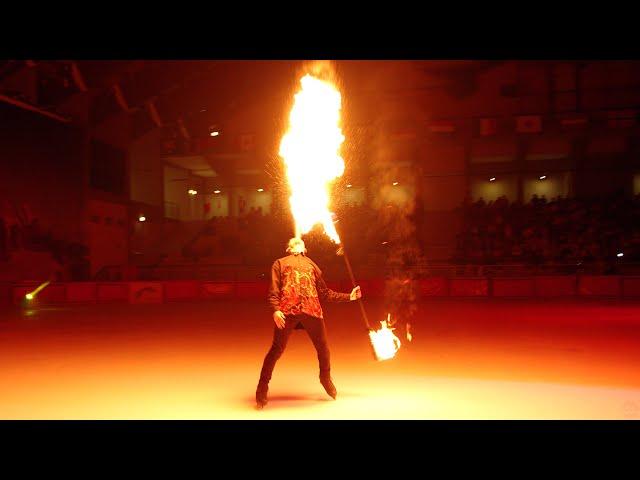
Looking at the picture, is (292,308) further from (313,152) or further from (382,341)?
(313,152)

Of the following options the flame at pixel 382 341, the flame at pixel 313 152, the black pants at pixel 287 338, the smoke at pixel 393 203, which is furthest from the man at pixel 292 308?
the smoke at pixel 393 203

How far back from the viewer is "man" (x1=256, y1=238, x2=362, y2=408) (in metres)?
6.11

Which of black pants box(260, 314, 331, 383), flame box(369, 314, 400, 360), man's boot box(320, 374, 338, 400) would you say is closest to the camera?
black pants box(260, 314, 331, 383)

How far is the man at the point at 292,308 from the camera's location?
611 cm

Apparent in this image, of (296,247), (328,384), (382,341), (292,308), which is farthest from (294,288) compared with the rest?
(382,341)

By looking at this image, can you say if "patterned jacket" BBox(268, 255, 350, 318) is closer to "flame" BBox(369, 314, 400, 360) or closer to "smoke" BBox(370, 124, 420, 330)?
"flame" BBox(369, 314, 400, 360)

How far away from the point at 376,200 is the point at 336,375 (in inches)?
868

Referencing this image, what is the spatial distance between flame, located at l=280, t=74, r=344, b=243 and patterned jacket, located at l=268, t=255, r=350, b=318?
0.59 m

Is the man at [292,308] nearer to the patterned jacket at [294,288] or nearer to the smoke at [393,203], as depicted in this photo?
the patterned jacket at [294,288]

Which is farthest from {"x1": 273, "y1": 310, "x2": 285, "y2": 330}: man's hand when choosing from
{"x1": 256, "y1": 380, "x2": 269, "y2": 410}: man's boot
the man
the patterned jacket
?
{"x1": 256, "y1": 380, "x2": 269, "y2": 410}: man's boot

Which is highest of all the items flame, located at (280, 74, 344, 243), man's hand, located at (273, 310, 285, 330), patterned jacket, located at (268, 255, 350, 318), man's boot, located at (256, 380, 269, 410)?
flame, located at (280, 74, 344, 243)
